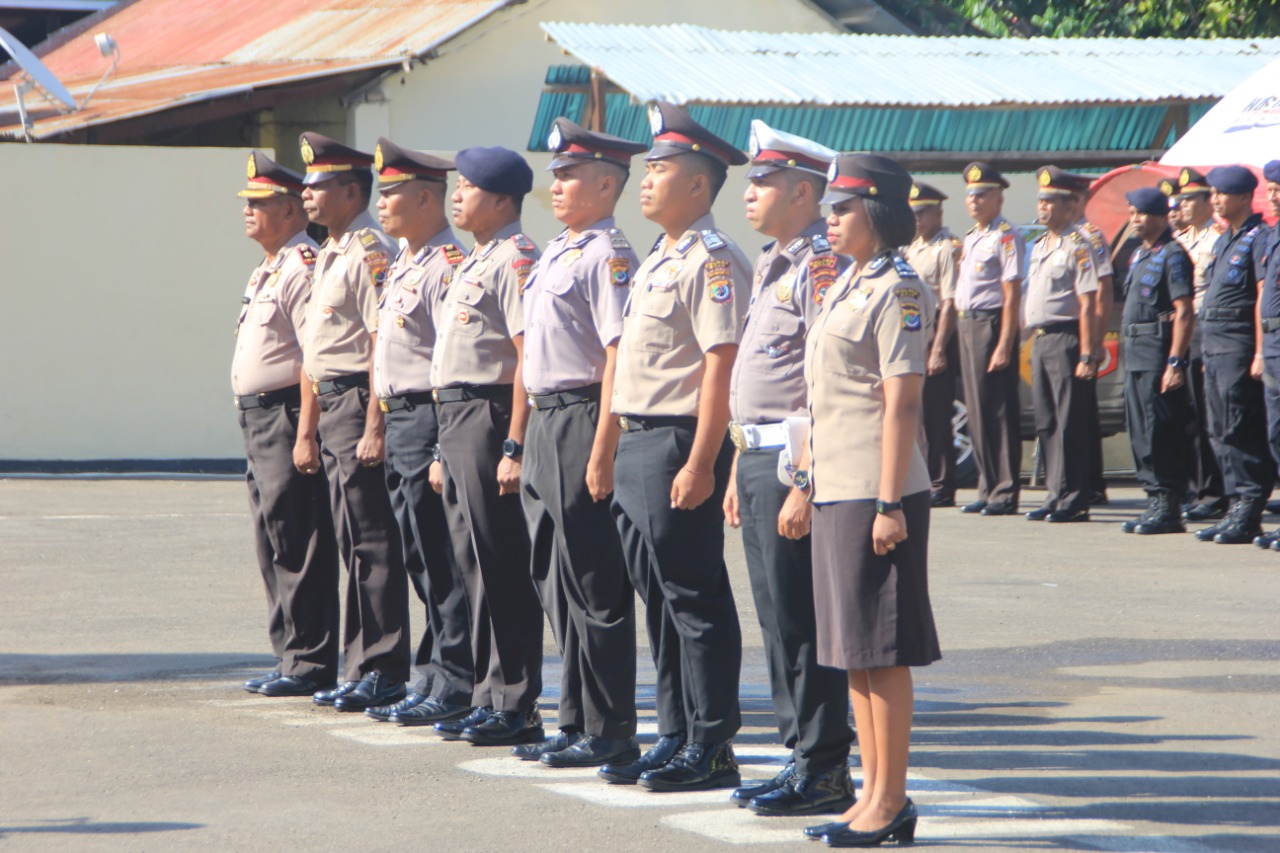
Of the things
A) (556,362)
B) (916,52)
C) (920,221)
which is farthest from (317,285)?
(916,52)

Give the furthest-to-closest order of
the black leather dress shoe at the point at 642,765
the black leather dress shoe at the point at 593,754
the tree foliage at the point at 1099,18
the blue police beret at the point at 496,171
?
the tree foliage at the point at 1099,18 < the blue police beret at the point at 496,171 < the black leather dress shoe at the point at 593,754 < the black leather dress shoe at the point at 642,765

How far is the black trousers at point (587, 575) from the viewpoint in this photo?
5867mm

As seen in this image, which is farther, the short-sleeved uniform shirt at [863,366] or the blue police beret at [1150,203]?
the blue police beret at [1150,203]

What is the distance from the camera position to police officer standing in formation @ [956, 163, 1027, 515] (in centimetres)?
1246

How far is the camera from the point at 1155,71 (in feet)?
62.7

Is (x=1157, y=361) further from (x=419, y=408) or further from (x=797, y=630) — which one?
(x=797, y=630)

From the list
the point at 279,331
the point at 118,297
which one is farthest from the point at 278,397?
the point at 118,297

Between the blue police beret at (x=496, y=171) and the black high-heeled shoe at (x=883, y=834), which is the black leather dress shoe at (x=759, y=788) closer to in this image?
the black high-heeled shoe at (x=883, y=834)

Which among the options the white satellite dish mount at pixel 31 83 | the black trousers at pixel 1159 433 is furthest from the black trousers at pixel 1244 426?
the white satellite dish mount at pixel 31 83

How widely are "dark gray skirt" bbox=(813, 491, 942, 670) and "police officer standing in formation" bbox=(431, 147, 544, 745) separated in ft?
5.22

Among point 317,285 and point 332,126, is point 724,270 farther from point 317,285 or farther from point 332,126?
point 332,126

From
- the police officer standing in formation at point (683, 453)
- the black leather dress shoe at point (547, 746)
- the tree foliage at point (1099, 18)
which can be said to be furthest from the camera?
the tree foliage at point (1099, 18)

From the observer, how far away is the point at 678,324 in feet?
18.5

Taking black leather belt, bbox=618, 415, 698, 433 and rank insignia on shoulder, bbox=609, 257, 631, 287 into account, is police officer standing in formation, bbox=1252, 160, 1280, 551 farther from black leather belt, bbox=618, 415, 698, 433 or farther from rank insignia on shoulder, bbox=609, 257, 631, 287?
black leather belt, bbox=618, 415, 698, 433
